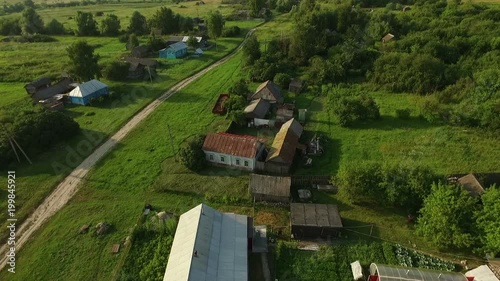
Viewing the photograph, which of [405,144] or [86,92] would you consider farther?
[86,92]

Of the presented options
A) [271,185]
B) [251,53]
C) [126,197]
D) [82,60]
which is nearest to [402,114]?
[271,185]

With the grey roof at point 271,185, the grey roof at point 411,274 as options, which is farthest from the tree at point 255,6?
the grey roof at point 411,274

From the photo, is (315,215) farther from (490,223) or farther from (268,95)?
(268,95)

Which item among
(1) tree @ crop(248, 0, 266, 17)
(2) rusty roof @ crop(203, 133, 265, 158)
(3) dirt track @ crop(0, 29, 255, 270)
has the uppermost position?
(1) tree @ crop(248, 0, 266, 17)

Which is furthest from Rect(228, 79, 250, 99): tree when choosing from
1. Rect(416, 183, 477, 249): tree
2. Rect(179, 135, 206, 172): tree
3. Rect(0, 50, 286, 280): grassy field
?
Rect(416, 183, 477, 249): tree

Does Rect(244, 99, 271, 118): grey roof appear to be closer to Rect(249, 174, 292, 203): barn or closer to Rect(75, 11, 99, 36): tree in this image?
Rect(249, 174, 292, 203): barn

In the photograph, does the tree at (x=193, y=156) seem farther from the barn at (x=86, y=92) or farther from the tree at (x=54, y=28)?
the tree at (x=54, y=28)
